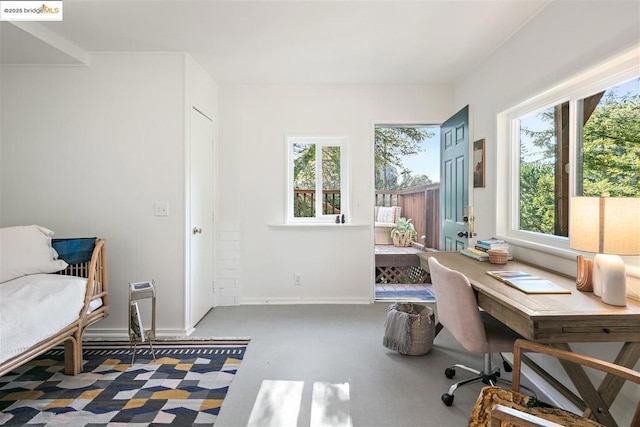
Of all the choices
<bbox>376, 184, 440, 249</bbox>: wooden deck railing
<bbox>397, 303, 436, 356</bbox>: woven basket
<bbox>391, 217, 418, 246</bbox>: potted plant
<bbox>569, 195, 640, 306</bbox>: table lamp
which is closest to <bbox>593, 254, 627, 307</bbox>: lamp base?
<bbox>569, 195, 640, 306</bbox>: table lamp

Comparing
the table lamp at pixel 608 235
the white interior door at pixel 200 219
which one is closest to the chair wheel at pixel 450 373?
the table lamp at pixel 608 235

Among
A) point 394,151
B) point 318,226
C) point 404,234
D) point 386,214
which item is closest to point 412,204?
point 386,214

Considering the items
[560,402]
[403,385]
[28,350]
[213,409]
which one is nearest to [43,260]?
[28,350]

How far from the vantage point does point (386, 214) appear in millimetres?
7109

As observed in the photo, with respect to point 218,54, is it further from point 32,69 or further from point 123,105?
point 32,69

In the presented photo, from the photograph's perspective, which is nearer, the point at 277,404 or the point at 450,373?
the point at 277,404

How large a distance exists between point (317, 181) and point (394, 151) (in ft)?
12.7

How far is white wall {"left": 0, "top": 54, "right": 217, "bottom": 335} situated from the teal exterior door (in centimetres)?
259

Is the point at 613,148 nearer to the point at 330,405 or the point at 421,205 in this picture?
the point at 330,405

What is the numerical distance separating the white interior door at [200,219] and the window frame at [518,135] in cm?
264

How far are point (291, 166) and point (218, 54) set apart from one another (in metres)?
1.40

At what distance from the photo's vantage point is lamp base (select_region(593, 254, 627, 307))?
4.75ft

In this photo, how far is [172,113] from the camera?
2996mm

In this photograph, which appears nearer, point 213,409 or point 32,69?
point 213,409
